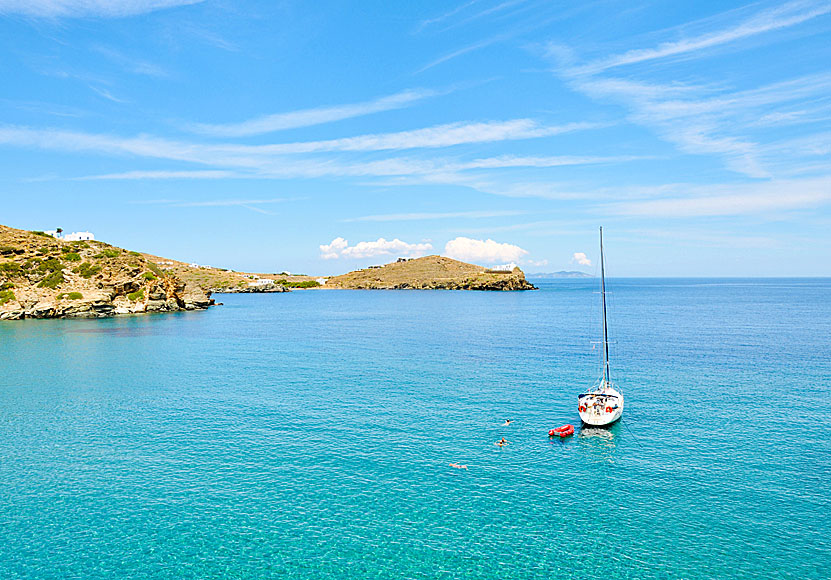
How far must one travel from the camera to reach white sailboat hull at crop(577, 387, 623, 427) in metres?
53.3

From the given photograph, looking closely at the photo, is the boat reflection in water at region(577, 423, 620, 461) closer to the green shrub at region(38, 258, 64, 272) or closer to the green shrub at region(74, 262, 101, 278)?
the green shrub at region(74, 262, 101, 278)

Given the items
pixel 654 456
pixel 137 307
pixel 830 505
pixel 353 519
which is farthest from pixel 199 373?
pixel 137 307

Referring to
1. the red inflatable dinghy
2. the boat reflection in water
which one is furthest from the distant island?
the boat reflection in water

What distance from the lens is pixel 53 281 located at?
163500 mm

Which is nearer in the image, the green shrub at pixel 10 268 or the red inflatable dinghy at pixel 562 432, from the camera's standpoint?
the red inflatable dinghy at pixel 562 432

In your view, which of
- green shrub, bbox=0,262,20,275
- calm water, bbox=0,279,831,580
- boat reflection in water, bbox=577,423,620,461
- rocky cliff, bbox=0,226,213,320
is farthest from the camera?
green shrub, bbox=0,262,20,275

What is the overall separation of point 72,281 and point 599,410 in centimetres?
16982

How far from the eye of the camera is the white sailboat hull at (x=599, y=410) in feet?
175

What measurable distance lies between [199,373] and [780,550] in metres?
73.1

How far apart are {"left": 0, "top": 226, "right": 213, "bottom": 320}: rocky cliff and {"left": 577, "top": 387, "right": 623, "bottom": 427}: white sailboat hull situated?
518 feet

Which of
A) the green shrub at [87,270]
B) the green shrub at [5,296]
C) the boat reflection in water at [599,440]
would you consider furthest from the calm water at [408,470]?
the green shrub at [87,270]

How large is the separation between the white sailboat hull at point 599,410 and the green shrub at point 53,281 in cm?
16882

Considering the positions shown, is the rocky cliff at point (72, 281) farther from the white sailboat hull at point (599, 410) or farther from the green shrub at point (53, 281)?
the white sailboat hull at point (599, 410)

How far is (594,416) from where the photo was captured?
175ft
